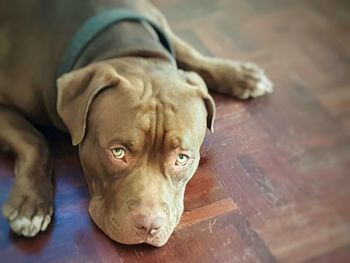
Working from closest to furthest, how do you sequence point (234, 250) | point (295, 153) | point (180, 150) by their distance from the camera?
point (180, 150), point (234, 250), point (295, 153)

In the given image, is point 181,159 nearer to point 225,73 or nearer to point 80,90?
point 80,90

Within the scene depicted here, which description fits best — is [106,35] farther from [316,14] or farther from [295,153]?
[316,14]

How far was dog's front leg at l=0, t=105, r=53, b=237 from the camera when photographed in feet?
6.64

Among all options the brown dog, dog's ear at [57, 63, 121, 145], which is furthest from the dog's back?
dog's ear at [57, 63, 121, 145]

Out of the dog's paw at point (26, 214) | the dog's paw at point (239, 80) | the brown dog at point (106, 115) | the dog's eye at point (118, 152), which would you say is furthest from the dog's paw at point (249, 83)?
the dog's paw at point (26, 214)

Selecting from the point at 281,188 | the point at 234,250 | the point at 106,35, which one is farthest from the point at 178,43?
the point at 234,250

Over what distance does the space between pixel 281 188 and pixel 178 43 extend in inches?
26.9

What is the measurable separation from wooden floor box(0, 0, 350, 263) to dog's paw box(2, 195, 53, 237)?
0.04 m

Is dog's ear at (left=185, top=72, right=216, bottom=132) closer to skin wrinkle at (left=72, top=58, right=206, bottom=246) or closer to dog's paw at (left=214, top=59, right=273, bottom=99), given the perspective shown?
skin wrinkle at (left=72, top=58, right=206, bottom=246)

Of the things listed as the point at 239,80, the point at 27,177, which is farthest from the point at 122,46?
the point at 239,80

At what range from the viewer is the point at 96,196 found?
6.72 ft

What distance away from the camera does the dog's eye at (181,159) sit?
197 centimetres

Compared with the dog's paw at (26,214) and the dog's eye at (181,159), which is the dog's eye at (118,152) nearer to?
the dog's eye at (181,159)

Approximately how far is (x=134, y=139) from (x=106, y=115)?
0.11 m
